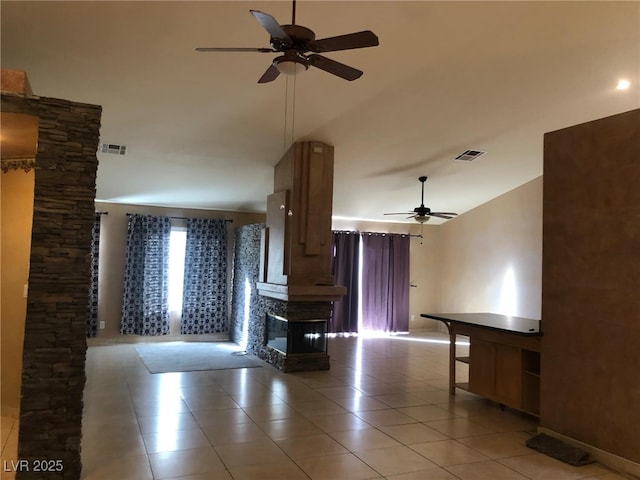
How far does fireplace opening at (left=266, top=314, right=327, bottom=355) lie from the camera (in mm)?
6359

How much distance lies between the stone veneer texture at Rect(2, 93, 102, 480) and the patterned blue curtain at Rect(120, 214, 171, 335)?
18.7 feet

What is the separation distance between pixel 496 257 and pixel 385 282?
Result: 234 centimetres

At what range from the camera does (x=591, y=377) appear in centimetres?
359

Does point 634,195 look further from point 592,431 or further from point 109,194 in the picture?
point 109,194

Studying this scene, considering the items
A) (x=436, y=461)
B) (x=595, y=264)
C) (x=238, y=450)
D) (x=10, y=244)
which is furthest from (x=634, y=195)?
(x=10, y=244)

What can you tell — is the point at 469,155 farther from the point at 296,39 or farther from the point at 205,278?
the point at 205,278

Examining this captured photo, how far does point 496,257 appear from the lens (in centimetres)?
937

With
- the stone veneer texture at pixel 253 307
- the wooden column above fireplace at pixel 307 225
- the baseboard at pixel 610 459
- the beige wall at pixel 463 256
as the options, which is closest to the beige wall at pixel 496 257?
the beige wall at pixel 463 256

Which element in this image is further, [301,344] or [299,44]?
[301,344]

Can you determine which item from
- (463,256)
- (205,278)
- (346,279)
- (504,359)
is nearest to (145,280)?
(205,278)

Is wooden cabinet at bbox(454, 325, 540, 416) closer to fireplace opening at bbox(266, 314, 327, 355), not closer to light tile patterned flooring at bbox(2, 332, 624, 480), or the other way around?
light tile patterned flooring at bbox(2, 332, 624, 480)

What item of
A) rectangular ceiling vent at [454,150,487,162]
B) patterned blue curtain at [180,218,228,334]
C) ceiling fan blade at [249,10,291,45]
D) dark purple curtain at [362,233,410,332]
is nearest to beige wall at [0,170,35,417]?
ceiling fan blade at [249,10,291,45]

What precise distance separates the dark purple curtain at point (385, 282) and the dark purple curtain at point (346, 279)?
23cm

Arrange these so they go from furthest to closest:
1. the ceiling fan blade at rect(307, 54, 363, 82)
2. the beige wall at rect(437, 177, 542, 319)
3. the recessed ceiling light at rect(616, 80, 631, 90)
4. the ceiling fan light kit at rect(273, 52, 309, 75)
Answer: the beige wall at rect(437, 177, 542, 319), the recessed ceiling light at rect(616, 80, 631, 90), the ceiling fan blade at rect(307, 54, 363, 82), the ceiling fan light kit at rect(273, 52, 309, 75)
